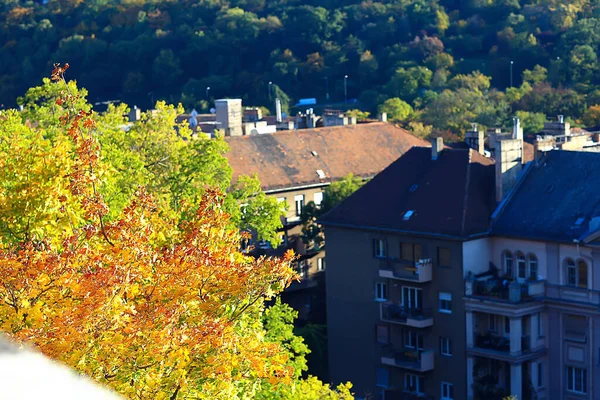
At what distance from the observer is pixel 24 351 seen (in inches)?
172

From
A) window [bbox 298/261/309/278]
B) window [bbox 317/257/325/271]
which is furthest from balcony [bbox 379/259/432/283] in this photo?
Answer: window [bbox 317/257/325/271]

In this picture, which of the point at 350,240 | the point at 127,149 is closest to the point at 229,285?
the point at 127,149

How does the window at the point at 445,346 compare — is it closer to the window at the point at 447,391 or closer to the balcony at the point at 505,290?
the window at the point at 447,391

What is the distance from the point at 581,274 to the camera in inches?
1656

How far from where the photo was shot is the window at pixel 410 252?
45.6 metres

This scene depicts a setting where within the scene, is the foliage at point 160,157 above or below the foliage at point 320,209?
above

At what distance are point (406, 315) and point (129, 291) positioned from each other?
30.5 meters

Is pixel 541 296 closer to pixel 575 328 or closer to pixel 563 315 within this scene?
pixel 563 315

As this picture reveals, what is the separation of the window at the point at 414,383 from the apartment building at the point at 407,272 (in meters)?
0.04

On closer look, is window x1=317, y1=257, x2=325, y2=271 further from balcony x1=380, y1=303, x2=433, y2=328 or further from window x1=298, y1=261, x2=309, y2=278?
balcony x1=380, y1=303, x2=433, y2=328

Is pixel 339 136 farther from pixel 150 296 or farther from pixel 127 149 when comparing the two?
pixel 150 296

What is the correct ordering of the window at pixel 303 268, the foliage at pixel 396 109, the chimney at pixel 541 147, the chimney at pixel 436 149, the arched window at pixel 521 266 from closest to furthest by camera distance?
the arched window at pixel 521 266 → the chimney at pixel 541 147 → the chimney at pixel 436 149 → the window at pixel 303 268 → the foliage at pixel 396 109

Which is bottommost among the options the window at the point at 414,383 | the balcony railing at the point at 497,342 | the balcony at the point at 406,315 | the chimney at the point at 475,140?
the window at the point at 414,383

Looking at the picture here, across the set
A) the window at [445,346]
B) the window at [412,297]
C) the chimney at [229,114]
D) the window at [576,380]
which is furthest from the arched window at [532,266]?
the chimney at [229,114]
